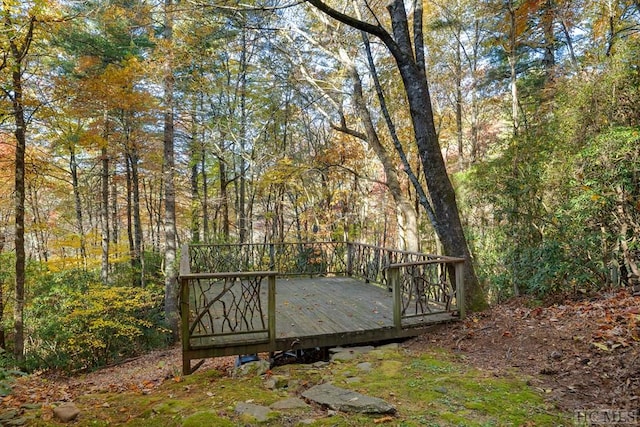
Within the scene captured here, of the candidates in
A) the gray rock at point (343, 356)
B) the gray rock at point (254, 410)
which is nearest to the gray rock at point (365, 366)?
the gray rock at point (343, 356)

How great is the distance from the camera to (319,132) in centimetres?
1455

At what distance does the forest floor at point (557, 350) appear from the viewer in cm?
275

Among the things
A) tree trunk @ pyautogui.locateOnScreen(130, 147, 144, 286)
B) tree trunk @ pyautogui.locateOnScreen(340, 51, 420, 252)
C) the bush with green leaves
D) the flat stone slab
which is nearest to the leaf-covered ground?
the flat stone slab

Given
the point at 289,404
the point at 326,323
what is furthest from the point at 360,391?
the point at 326,323

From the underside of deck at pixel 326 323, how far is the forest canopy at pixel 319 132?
1.38 m

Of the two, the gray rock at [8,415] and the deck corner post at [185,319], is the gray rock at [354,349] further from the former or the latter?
the gray rock at [8,415]

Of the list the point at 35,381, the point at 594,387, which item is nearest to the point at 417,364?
the point at 594,387

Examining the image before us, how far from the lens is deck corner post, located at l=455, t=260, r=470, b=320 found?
5059mm

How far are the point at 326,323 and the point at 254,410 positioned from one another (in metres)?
2.27

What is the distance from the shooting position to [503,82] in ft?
43.7

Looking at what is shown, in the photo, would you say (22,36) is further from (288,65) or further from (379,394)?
(379,394)

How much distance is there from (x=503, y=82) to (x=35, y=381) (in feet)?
51.1

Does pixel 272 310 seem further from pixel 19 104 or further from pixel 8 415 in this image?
pixel 19 104

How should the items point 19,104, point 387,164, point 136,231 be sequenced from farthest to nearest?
point 136,231, point 387,164, point 19,104
